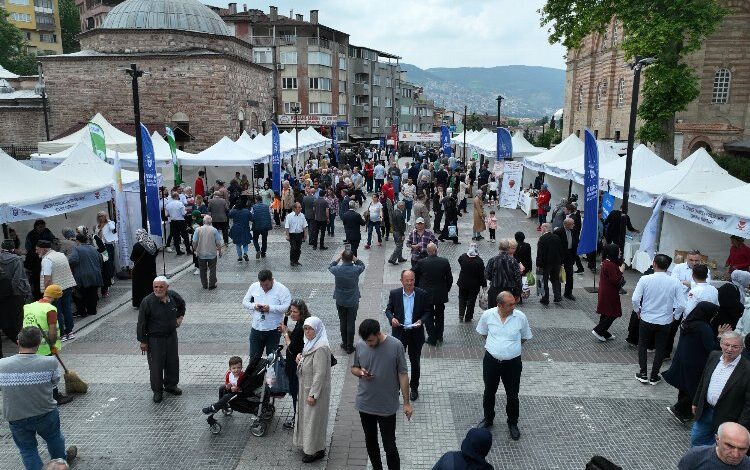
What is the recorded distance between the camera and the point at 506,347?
19.7 feet

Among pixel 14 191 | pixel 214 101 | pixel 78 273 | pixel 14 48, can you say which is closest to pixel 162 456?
pixel 78 273

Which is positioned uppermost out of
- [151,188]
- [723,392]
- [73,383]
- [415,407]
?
[151,188]

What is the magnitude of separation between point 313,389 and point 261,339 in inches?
77.2

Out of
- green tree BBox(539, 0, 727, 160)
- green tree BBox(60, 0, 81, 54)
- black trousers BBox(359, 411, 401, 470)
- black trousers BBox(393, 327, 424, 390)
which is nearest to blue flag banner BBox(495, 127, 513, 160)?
green tree BBox(539, 0, 727, 160)

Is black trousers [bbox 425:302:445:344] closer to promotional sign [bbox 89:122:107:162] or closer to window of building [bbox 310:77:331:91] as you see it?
promotional sign [bbox 89:122:107:162]

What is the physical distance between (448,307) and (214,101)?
87.2ft

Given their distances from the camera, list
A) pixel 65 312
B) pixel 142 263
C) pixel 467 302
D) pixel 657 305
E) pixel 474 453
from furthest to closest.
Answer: pixel 142 263 < pixel 467 302 < pixel 65 312 < pixel 657 305 < pixel 474 453

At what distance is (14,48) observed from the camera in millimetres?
61375

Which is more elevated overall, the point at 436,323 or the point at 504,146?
the point at 504,146

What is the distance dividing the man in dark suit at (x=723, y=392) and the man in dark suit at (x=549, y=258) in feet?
18.2

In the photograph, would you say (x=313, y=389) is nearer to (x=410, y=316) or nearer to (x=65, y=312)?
(x=410, y=316)

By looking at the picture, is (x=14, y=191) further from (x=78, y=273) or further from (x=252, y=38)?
(x=252, y=38)

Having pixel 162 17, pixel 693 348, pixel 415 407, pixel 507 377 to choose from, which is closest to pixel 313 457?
pixel 415 407

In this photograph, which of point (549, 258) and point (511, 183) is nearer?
point (549, 258)
